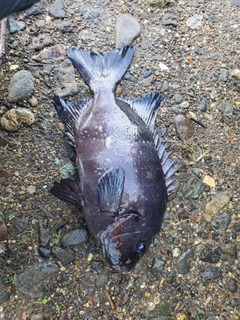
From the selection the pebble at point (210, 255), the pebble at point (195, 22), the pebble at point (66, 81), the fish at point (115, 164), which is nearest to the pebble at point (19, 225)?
the fish at point (115, 164)

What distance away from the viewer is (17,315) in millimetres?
3400

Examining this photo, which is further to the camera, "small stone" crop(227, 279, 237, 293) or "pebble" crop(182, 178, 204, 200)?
"pebble" crop(182, 178, 204, 200)

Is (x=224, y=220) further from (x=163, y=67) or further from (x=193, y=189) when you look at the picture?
(x=163, y=67)

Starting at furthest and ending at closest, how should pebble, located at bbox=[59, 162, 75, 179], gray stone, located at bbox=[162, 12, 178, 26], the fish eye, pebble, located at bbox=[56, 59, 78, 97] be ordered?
gray stone, located at bbox=[162, 12, 178, 26] < pebble, located at bbox=[56, 59, 78, 97] < pebble, located at bbox=[59, 162, 75, 179] < the fish eye

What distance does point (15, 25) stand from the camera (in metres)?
4.08

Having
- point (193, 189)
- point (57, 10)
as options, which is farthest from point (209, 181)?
point (57, 10)

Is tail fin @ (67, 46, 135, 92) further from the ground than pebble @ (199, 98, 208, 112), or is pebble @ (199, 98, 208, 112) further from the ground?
tail fin @ (67, 46, 135, 92)

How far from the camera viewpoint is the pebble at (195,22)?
4.34 meters

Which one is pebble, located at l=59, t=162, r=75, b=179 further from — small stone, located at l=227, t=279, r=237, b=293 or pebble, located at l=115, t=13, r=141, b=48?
small stone, located at l=227, t=279, r=237, b=293

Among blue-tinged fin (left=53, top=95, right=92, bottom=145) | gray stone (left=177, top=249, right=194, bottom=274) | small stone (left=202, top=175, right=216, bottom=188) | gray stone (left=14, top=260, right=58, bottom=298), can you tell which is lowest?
gray stone (left=177, top=249, right=194, bottom=274)

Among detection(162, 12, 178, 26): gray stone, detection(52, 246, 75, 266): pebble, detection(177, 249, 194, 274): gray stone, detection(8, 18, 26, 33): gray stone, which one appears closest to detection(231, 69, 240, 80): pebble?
detection(162, 12, 178, 26): gray stone

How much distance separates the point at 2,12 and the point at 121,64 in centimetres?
126

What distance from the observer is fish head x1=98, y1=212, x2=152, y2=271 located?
10.3 feet

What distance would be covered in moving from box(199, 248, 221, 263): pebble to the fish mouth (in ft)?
2.62
